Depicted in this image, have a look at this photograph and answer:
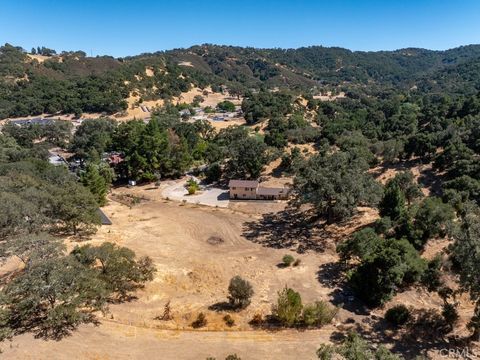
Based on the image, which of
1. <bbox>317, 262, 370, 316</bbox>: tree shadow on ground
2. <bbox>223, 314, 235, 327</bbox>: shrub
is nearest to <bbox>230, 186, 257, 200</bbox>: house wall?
<bbox>317, 262, 370, 316</bbox>: tree shadow on ground

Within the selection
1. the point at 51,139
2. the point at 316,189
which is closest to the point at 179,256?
the point at 316,189

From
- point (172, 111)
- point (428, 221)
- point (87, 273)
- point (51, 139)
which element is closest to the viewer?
point (87, 273)

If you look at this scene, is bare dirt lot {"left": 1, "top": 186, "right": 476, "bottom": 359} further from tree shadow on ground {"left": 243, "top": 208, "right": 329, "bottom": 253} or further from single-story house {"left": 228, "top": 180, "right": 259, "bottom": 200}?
single-story house {"left": 228, "top": 180, "right": 259, "bottom": 200}

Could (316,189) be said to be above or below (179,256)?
above

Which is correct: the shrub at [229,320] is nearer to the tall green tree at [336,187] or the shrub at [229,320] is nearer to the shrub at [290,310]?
the shrub at [290,310]

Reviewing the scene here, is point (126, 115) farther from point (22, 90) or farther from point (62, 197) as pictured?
point (62, 197)

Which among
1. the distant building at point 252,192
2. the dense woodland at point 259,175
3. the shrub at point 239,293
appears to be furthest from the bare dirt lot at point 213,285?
the distant building at point 252,192
